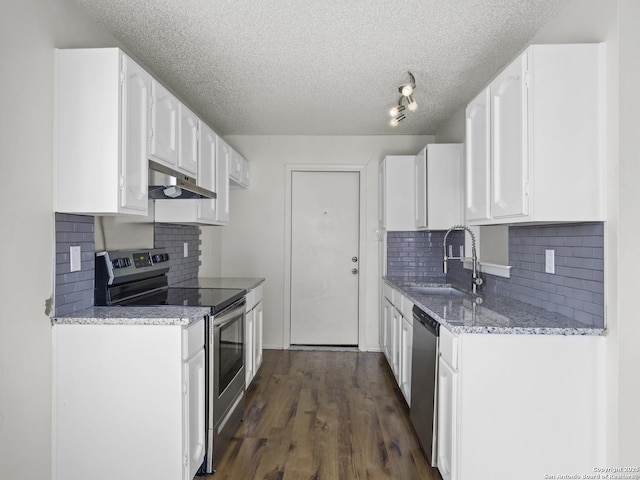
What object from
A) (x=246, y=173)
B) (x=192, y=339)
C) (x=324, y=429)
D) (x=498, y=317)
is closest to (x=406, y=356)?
(x=324, y=429)

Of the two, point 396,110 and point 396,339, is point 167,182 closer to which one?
point 396,110

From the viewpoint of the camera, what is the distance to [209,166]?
3.09 meters

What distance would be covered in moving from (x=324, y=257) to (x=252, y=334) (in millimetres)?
1596

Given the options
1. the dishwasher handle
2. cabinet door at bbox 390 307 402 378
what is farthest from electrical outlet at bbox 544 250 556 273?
cabinet door at bbox 390 307 402 378

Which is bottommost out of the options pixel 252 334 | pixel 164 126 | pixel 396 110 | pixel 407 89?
pixel 252 334

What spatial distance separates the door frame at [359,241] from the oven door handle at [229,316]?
167 centimetres

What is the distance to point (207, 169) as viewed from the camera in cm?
304

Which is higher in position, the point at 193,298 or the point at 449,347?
the point at 193,298

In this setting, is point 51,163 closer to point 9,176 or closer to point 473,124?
point 9,176

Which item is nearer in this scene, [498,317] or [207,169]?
[498,317]

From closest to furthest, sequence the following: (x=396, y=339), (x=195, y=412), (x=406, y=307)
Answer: (x=195, y=412)
(x=406, y=307)
(x=396, y=339)

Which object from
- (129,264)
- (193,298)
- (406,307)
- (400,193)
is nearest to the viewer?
(129,264)

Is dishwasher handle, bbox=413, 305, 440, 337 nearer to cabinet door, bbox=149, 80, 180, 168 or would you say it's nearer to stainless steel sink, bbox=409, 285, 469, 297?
stainless steel sink, bbox=409, 285, 469, 297

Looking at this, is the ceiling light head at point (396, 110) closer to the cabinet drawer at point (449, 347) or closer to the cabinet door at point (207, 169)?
the cabinet door at point (207, 169)
